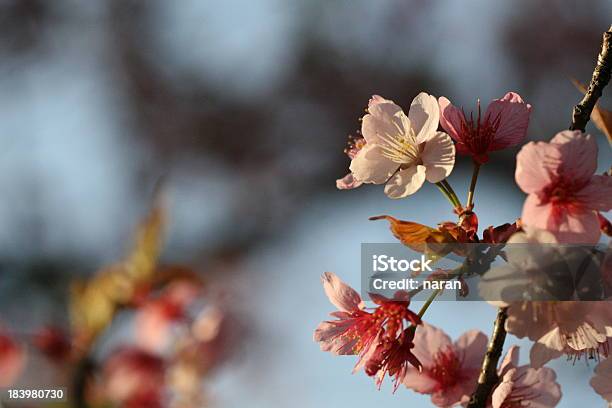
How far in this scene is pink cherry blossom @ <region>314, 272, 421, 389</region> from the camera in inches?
21.4

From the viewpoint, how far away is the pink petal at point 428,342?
0.63 metres

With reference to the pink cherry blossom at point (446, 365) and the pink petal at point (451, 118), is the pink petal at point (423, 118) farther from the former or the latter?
the pink cherry blossom at point (446, 365)

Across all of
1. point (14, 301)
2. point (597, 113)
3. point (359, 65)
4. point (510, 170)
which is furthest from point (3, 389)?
point (359, 65)

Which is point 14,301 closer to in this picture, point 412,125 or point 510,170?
point 510,170

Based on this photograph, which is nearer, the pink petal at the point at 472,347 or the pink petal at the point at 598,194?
the pink petal at the point at 598,194

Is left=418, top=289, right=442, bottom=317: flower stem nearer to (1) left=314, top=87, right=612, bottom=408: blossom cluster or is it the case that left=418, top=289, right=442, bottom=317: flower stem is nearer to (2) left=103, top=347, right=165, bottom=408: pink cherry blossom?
(1) left=314, top=87, right=612, bottom=408: blossom cluster

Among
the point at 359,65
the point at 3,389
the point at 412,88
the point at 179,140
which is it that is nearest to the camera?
the point at 3,389

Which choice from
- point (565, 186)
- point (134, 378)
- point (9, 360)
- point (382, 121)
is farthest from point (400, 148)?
point (9, 360)

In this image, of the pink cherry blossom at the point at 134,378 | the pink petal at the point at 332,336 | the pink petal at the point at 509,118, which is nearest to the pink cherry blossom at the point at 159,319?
the pink cherry blossom at the point at 134,378

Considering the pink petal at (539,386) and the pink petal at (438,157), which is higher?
the pink petal at (438,157)

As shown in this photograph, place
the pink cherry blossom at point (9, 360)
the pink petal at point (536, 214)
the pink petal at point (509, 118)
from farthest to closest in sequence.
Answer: the pink cherry blossom at point (9, 360)
the pink petal at point (509, 118)
the pink petal at point (536, 214)

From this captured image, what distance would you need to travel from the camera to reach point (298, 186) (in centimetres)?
323

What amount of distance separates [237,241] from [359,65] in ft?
2.52

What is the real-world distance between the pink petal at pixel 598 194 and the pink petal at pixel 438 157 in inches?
3.3
